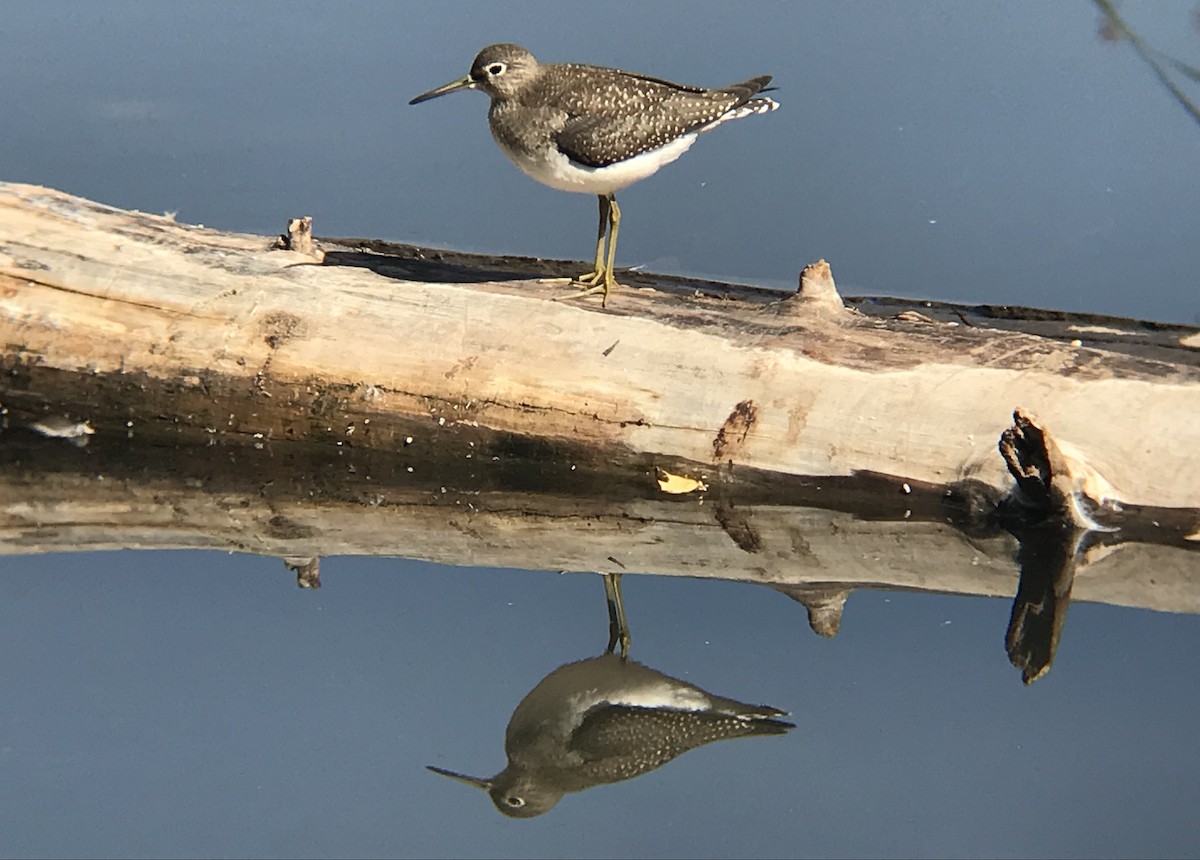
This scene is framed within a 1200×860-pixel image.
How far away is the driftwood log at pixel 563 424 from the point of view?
5035 millimetres

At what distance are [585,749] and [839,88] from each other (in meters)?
4.39

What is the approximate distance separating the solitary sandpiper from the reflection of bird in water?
1.58m

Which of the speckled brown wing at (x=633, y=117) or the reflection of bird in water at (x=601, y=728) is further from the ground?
the speckled brown wing at (x=633, y=117)

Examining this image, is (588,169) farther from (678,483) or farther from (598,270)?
(678,483)

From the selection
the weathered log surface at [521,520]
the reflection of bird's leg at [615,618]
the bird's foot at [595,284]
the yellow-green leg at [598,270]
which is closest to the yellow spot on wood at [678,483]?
the weathered log surface at [521,520]

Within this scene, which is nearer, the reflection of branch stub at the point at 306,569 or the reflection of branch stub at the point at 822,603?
the reflection of branch stub at the point at 822,603

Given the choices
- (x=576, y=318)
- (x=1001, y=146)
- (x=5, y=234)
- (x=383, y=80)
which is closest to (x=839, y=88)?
(x=1001, y=146)

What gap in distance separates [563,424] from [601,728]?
4.15 ft

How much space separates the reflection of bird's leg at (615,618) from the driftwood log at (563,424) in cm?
13

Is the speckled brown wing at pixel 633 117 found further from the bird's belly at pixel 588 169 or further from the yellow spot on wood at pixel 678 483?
the yellow spot on wood at pixel 678 483

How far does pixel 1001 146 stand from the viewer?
7.40 m

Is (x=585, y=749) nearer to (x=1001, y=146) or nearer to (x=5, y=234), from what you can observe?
(x=5, y=234)

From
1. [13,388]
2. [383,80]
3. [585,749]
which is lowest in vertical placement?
[585,749]

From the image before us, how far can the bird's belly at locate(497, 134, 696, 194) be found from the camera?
5.71 meters
